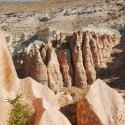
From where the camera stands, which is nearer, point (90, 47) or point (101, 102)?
point (101, 102)

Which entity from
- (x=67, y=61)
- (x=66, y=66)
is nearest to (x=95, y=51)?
Answer: (x=67, y=61)

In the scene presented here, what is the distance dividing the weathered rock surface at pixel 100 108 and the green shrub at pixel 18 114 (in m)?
1.84

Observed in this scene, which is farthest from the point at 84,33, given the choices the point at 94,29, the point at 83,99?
the point at 83,99

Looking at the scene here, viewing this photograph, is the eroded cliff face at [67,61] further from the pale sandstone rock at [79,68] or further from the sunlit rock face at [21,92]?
the sunlit rock face at [21,92]

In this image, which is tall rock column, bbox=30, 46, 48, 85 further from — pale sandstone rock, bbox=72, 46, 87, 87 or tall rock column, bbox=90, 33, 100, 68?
tall rock column, bbox=90, 33, 100, 68

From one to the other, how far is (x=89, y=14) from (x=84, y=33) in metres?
23.2

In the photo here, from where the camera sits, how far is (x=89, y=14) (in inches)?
2837

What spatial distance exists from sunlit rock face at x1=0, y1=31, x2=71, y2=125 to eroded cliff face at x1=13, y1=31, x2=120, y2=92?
802 inches

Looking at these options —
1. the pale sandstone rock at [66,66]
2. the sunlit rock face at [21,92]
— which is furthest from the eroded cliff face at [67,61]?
the sunlit rock face at [21,92]

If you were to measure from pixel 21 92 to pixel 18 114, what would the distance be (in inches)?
57.4

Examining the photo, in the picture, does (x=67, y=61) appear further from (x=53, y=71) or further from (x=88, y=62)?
(x=53, y=71)

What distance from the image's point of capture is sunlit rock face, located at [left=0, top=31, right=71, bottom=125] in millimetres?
20328

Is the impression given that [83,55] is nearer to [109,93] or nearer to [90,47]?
[90,47]

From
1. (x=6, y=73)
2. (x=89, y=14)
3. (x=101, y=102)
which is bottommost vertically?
(x=89, y=14)
